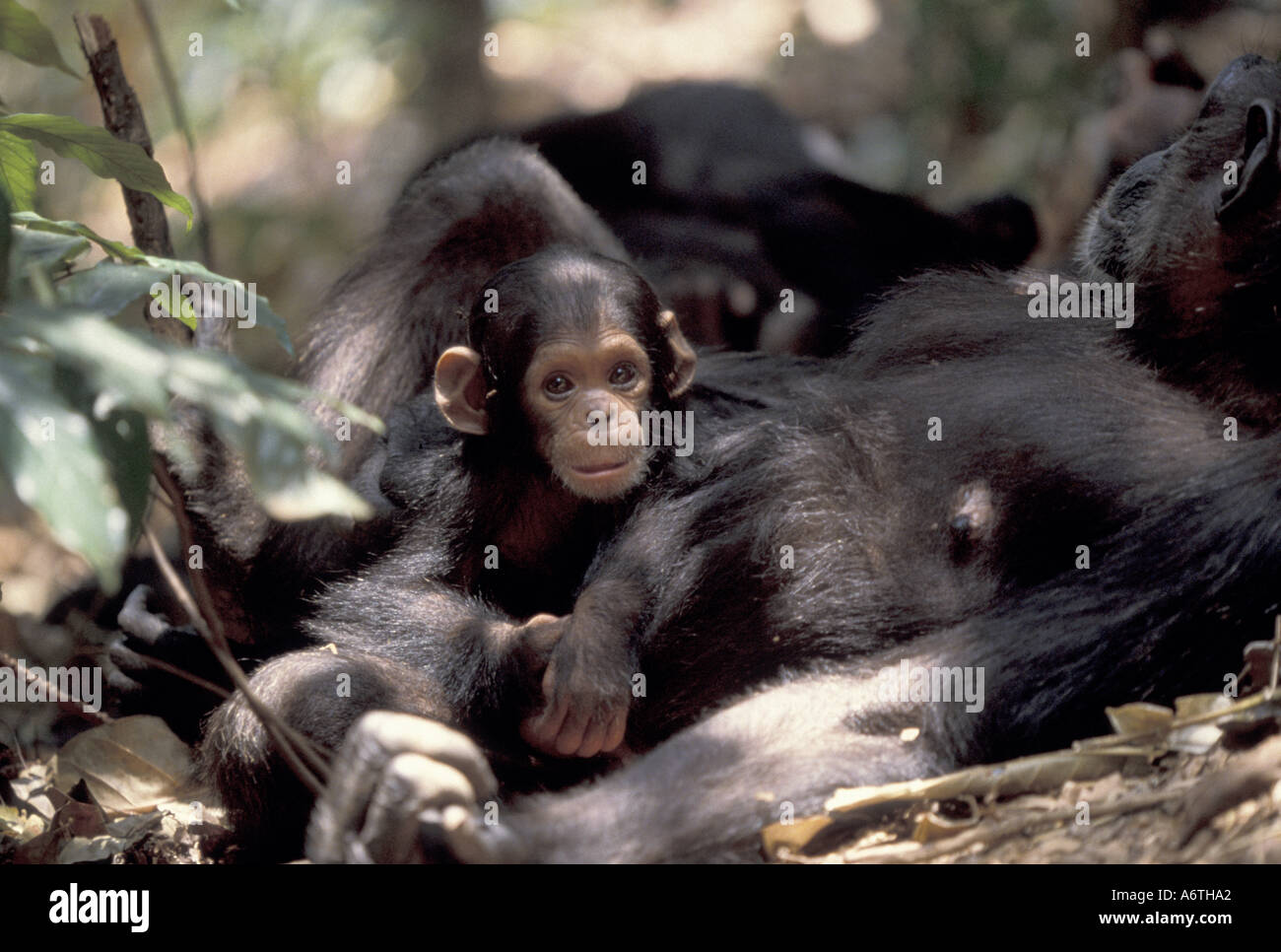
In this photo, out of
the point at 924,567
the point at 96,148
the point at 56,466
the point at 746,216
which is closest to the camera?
the point at 56,466

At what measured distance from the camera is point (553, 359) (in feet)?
13.1

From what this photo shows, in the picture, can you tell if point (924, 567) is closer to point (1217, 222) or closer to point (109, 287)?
point (1217, 222)

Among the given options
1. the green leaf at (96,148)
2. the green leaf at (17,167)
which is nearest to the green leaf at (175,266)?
the green leaf at (96,148)

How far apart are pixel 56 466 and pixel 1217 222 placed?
2720 mm

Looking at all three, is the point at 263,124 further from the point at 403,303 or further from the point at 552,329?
the point at 552,329

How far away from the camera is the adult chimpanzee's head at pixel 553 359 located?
3.99m

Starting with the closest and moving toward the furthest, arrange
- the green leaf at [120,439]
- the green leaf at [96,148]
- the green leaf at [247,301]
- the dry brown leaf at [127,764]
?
the green leaf at [120,439]
the green leaf at [247,301]
the green leaf at [96,148]
the dry brown leaf at [127,764]

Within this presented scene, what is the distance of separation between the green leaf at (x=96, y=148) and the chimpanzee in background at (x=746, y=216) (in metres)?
3.54

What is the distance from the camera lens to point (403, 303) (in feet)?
15.1

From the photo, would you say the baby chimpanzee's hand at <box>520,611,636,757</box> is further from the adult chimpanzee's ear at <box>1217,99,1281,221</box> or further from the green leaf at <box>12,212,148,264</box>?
the adult chimpanzee's ear at <box>1217,99,1281,221</box>

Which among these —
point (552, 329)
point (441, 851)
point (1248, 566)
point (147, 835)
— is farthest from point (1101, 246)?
point (147, 835)

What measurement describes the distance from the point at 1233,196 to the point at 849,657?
145cm

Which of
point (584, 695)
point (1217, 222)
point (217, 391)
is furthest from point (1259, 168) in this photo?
point (217, 391)

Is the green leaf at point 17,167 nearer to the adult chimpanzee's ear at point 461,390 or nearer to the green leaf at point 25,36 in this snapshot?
the green leaf at point 25,36
